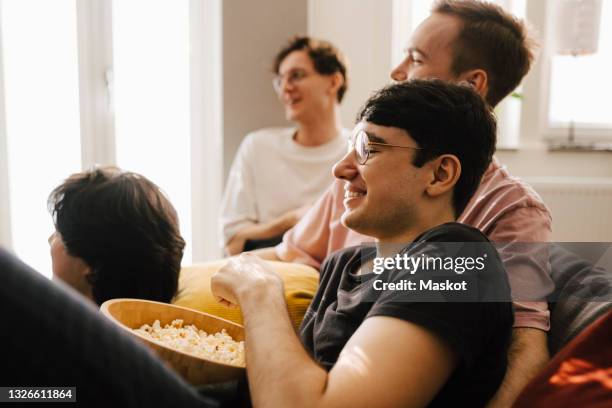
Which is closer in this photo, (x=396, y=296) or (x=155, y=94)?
(x=396, y=296)

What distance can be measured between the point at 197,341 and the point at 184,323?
0.14m

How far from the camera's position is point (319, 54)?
316cm

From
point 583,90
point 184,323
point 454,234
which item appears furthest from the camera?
point 583,90

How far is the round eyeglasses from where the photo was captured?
1208 millimetres

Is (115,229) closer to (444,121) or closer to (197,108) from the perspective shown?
(444,121)

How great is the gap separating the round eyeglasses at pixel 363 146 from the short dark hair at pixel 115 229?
0.57m

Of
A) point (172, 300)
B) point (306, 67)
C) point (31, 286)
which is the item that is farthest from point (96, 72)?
point (31, 286)

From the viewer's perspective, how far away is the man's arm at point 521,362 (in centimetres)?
105

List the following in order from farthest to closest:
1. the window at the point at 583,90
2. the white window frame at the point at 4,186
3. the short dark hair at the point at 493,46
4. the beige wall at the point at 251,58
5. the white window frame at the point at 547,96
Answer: the window at the point at 583,90 < the white window frame at the point at 547,96 < the beige wall at the point at 251,58 < the white window frame at the point at 4,186 < the short dark hair at the point at 493,46

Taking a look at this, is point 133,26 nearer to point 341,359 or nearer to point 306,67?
point 306,67

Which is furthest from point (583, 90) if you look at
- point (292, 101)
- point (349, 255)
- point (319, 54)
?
point (349, 255)

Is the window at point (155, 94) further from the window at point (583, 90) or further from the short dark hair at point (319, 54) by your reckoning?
the window at point (583, 90)

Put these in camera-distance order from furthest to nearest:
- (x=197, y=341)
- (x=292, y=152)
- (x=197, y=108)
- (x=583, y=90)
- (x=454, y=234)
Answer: (x=583, y=90) → (x=197, y=108) → (x=292, y=152) → (x=197, y=341) → (x=454, y=234)

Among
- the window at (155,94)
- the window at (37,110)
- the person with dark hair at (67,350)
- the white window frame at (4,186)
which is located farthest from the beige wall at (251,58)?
the person with dark hair at (67,350)
